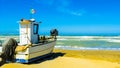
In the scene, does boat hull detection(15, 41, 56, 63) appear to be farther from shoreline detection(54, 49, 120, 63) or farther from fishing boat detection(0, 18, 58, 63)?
shoreline detection(54, 49, 120, 63)

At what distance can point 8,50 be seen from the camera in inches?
578

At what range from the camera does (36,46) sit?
16781mm

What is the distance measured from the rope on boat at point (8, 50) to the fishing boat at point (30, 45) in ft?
1.80

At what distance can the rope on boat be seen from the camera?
14555 millimetres

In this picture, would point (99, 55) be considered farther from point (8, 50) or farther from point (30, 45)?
point (8, 50)

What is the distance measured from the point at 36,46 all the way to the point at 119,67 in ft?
18.0

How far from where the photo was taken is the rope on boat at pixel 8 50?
14.6m

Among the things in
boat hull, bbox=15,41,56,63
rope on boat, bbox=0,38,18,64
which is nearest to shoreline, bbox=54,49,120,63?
boat hull, bbox=15,41,56,63

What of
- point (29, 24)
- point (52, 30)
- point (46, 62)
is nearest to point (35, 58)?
point (46, 62)

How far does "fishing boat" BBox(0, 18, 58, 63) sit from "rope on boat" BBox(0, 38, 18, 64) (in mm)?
548

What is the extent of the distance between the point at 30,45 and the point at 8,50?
182 centimetres

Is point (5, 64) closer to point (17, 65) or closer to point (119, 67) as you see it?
point (17, 65)

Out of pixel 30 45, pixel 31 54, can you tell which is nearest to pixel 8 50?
pixel 30 45

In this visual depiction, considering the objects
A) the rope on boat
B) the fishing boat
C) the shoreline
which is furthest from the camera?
the shoreline
